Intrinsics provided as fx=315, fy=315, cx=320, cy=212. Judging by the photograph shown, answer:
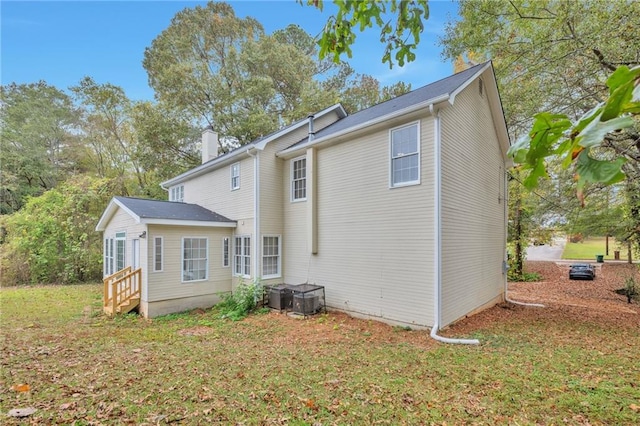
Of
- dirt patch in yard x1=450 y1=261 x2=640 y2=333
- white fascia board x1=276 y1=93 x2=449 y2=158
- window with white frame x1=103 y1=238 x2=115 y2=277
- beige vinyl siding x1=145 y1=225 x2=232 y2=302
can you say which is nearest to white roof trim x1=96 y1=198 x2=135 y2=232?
window with white frame x1=103 y1=238 x2=115 y2=277

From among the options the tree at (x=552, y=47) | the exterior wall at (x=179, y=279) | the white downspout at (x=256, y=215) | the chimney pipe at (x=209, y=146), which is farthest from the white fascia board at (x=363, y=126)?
the chimney pipe at (x=209, y=146)

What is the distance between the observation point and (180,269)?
10.4 metres

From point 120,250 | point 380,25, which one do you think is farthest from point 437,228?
point 120,250

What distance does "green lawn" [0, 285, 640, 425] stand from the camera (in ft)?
12.6

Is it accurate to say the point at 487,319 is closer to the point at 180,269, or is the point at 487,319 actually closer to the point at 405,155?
the point at 405,155

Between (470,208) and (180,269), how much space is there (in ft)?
30.4

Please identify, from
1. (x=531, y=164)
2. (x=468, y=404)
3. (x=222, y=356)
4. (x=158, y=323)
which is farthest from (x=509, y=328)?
(x=158, y=323)

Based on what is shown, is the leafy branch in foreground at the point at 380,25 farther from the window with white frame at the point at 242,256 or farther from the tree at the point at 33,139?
the tree at the point at 33,139

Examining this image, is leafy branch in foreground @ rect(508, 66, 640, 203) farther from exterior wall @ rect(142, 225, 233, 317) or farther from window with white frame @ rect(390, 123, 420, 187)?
exterior wall @ rect(142, 225, 233, 317)

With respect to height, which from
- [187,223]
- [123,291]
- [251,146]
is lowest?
[123,291]

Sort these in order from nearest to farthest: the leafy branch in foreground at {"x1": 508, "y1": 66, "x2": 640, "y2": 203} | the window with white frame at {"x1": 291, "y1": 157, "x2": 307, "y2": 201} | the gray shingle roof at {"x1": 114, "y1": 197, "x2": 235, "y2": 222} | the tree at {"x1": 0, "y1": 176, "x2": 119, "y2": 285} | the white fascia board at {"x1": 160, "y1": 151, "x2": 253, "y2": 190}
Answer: the leafy branch in foreground at {"x1": 508, "y1": 66, "x2": 640, "y2": 203} < the gray shingle roof at {"x1": 114, "y1": 197, "x2": 235, "y2": 222} < the window with white frame at {"x1": 291, "y1": 157, "x2": 307, "y2": 201} < the white fascia board at {"x1": 160, "y1": 151, "x2": 253, "y2": 190} < the tree at {"x1": 0, "y1": 176, "x2": 119, "y2": 285}

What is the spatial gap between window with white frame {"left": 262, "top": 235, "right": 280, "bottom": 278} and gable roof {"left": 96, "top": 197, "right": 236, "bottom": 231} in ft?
5.12

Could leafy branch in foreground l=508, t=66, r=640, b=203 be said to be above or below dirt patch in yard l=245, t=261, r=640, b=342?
above

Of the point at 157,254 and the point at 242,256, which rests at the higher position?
the point at 157,254
